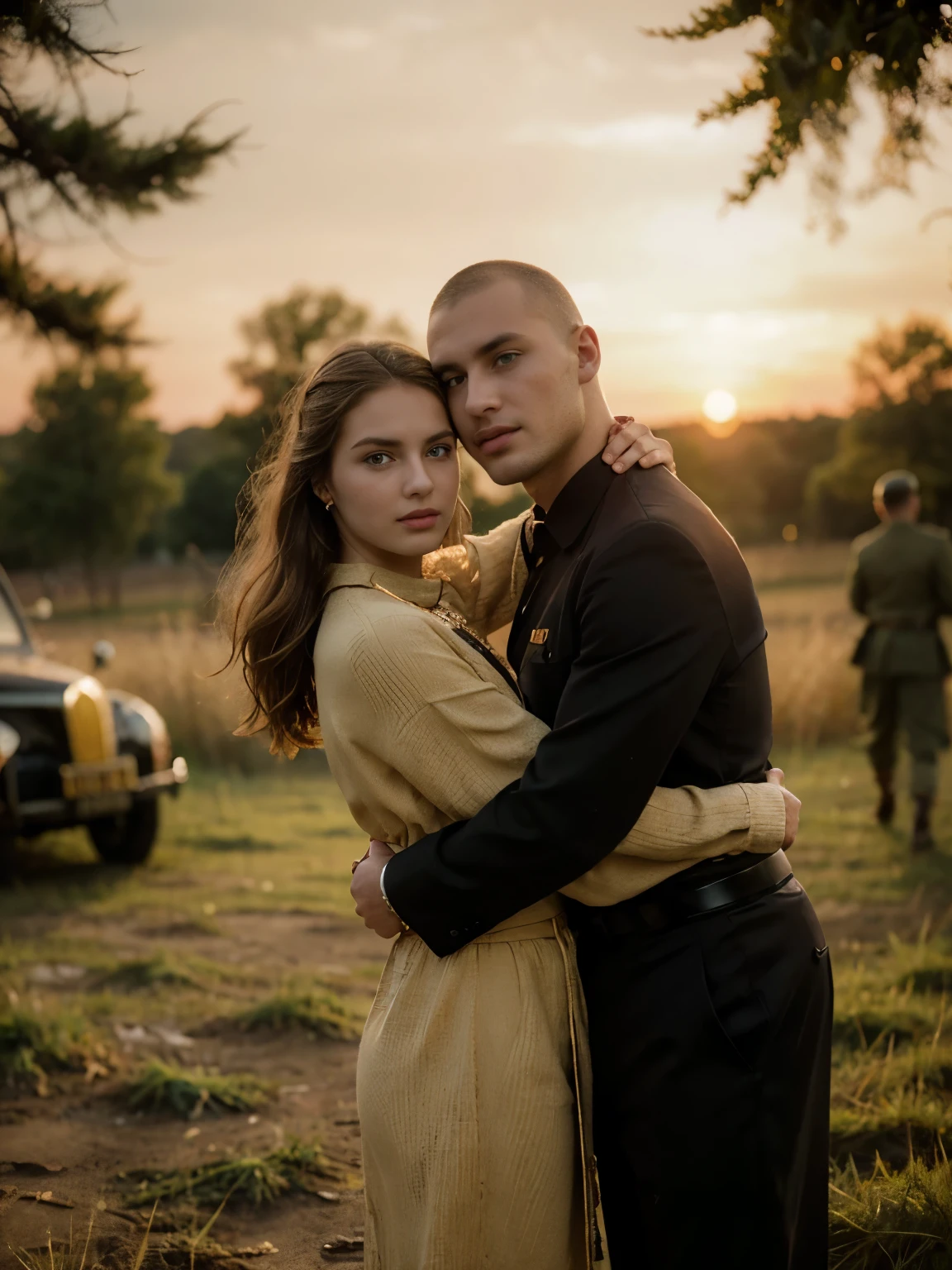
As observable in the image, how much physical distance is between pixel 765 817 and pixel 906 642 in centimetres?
640

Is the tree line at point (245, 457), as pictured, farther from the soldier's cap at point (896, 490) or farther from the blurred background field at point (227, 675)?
the soldier's cap at point (896, 490)

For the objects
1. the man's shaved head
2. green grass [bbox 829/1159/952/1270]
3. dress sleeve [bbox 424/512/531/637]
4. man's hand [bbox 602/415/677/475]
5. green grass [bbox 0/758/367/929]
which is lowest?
green grass [bbox 0/758/367/929]

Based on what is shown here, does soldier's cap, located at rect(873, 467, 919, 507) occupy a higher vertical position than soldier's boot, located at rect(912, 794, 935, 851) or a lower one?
higher

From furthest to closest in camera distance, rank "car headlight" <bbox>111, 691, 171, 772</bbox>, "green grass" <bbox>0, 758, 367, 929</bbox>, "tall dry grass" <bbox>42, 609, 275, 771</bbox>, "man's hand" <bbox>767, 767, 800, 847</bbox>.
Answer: "tall dry grass" <bbox>42, 609, 275, 771</bbox> < "car headlight" <bbox>111, 691, 171, 772</bbox> < "green grass" <bbox>0, 758, 367, 929</bbox> < "man's hand" <bbox>767, 767, 800, 847</bbox>

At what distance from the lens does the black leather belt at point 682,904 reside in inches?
78.7

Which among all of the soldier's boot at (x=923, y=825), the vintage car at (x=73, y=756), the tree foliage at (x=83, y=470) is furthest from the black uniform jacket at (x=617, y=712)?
the tree foliage at (x=83, y=470)

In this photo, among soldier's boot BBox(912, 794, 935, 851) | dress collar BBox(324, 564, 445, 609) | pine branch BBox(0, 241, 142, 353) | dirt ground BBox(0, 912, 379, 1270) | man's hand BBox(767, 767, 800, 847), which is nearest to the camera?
man's hand BBox(767, 767, 800, 847)

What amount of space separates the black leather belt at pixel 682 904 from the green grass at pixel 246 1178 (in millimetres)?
1852

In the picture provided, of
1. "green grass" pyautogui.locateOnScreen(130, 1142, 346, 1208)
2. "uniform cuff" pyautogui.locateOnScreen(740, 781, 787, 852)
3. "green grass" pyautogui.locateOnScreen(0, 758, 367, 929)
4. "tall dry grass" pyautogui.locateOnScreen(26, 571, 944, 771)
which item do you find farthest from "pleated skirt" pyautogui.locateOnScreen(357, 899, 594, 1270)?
"tall dry grass" pyautogui.locateOnScreen(26, 571, 944, 771)

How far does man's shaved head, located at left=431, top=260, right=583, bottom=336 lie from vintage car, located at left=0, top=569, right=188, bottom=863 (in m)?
5.32

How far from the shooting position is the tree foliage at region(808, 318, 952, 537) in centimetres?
4591

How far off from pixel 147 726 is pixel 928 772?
16.8 feet

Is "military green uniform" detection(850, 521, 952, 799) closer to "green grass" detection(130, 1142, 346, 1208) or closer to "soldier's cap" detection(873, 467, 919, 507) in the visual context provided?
"soldier's cap" detection(873, 467, 919, 507)

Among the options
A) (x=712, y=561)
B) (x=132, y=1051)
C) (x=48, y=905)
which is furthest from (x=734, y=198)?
(x=48, y=905)
